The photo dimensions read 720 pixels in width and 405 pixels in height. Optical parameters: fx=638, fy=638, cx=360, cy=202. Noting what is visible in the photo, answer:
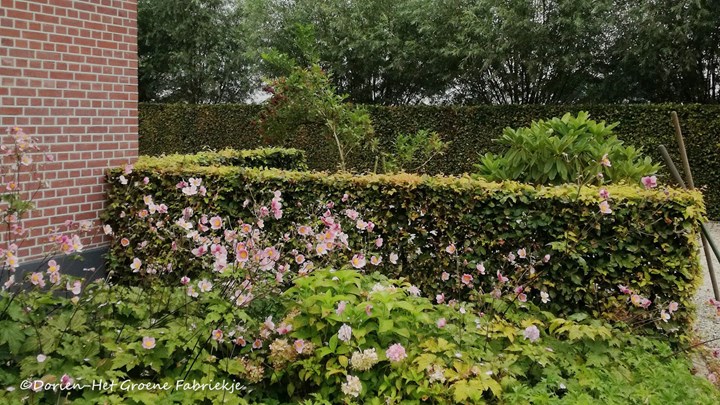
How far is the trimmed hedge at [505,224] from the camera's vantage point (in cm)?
426

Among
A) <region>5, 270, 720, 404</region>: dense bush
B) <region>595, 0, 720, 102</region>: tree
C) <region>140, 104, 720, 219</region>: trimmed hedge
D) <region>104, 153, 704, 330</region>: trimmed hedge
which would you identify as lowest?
<region>5, 270, 720, 404</region>: dense bush

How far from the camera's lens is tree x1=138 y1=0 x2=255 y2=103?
66.8 feet

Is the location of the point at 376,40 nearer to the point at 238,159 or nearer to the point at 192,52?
the point at 192,52

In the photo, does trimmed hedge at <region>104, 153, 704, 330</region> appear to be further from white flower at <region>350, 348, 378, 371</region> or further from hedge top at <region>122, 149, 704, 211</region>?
white flower at <region>350, 348, 378, 371</region>

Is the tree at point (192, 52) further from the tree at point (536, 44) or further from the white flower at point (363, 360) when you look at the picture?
the white flower at point (363, 360)

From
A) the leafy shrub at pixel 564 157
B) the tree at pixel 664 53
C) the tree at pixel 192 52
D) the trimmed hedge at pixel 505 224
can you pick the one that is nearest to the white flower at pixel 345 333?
the trimmed hedge at pixel 505 224

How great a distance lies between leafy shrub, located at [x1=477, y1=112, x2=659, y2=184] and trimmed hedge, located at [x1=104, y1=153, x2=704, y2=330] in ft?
2.11

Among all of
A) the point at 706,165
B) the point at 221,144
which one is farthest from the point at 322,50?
the point at 706,165

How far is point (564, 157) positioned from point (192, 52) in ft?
57.4

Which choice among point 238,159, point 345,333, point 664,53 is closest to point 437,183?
point 345,333

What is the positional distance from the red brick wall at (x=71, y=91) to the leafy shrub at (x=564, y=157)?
3.34m

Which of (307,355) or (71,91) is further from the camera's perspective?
(71,91)

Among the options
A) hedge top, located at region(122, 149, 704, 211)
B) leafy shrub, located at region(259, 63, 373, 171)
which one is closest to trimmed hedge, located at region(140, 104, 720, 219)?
leafy shrub, located at region(259, 63, 373, 171)

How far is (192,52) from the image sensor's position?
20.6 metres
